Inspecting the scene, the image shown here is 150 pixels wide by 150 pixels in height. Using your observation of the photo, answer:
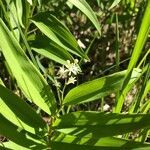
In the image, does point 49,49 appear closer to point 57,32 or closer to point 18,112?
point 57,32

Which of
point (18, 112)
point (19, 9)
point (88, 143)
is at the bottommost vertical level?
point (88, 143)

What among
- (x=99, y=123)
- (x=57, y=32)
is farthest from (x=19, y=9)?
(x=99, y=123)

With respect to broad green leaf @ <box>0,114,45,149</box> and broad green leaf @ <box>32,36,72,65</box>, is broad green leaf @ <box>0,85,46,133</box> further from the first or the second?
broad green leaf @ <box>32,36,72,65</box>

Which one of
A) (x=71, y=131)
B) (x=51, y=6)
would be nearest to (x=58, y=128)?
(x=71, y=131)

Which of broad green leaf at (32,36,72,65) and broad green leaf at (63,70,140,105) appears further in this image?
Result: broad green leaf at (32,36,72,65)

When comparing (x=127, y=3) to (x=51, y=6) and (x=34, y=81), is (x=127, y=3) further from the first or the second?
(x=34, y=81)

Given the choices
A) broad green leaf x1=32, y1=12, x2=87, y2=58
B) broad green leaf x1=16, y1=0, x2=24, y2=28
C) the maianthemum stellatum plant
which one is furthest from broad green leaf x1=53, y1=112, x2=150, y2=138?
broad green leaf x1=16, y1=0, x2=24, y2=28

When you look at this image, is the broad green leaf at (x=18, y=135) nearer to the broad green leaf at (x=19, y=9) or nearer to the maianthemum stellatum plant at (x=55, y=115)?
the maianthemum stellatum plant at (x=55, y=115)
